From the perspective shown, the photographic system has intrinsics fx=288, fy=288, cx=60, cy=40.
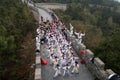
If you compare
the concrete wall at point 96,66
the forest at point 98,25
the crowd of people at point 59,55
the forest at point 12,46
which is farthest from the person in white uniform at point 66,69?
the forest at point 98,25

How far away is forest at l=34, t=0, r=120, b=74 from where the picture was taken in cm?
2174

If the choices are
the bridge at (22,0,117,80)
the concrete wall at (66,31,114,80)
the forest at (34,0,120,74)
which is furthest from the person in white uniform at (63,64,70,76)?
the forest at (34,0,120,74)

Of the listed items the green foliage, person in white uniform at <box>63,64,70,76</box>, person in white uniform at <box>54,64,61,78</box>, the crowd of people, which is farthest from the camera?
the green foliage

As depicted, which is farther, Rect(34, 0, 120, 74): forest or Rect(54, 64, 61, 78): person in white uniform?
Rect(34, 0, 120, 74): forest

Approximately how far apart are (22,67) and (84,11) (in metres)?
63.0

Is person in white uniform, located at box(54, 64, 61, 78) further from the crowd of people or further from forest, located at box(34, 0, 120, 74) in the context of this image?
forest, located at box(34, 0, 120, 74)

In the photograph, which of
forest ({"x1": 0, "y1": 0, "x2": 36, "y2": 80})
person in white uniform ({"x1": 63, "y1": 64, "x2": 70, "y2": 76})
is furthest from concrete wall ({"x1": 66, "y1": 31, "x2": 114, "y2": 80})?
forest ({"x1": 0, "y1": 0, "x2": 36, "y2": 80})

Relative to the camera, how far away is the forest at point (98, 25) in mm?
21744

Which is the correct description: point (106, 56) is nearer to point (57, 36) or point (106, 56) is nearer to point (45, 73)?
point (45, 73)

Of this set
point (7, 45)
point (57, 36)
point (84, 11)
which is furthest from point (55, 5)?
point (7, 45)

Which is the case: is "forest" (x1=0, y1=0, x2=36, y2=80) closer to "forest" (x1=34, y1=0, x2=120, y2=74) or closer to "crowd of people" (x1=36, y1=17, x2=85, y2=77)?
"crowd of people" (x1=36, y1=17, x2=85, y2=77)

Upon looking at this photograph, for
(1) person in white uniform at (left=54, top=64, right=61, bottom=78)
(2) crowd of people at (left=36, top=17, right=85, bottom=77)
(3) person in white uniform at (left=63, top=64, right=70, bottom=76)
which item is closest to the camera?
(1) person in white uniform at (left=54, top=64, right=61, bottom=78)

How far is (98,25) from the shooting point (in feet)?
278

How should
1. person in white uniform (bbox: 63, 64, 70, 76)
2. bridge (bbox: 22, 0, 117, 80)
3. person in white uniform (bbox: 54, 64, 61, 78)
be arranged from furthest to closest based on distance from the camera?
1. person in white uniform (bbox: 63, 64, 70, 76)
2. person in white uniform (bbox: 54, 64, 61, 78)
3. bridge (bbox: 22, 0, 117, 80)
